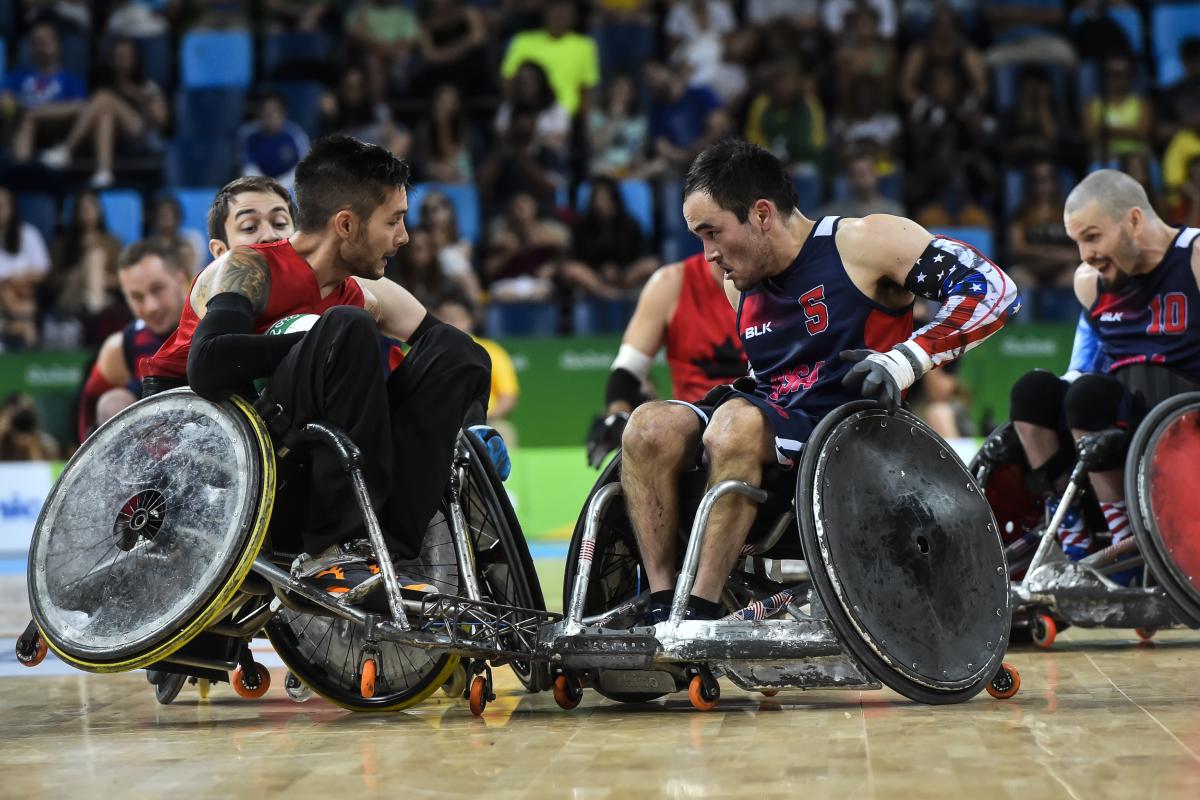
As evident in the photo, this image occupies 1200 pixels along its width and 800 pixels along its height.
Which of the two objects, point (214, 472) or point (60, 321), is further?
point (60, 321)

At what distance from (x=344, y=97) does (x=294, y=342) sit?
9.41 meters

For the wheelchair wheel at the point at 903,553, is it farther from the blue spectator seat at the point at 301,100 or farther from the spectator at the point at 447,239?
the blue spectator seat at the point at 301,100

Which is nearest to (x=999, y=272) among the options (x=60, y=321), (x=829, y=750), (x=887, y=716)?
(x=887, y=716)

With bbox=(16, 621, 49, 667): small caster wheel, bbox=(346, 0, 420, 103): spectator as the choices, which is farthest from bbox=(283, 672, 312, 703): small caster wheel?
bbox=(346, 0, 420, 103): spectator

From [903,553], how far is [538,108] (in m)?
9.74

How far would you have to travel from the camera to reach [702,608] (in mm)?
4023

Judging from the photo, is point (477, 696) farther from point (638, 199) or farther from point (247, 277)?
point (638, 199)

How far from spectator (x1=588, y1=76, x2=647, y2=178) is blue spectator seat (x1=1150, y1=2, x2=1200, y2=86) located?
457 cm

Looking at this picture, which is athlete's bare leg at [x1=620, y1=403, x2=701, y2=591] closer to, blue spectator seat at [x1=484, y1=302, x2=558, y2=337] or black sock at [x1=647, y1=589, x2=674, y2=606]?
black sock at [x1=647, y1=589, x2=674, y2=606]

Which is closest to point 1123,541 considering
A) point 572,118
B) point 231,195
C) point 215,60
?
point 231,195

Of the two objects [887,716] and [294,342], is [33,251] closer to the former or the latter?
[294,342]

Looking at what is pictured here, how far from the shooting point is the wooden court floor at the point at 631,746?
3.03 metres

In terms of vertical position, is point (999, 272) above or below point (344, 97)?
below

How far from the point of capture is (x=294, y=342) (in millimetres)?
3980
